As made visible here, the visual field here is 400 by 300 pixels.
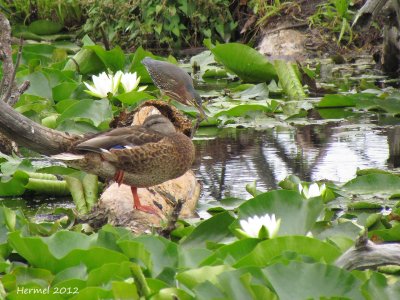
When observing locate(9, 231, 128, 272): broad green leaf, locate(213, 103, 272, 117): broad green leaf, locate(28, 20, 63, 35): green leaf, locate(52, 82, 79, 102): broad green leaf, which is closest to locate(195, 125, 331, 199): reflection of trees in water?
locate(213, 103, 272, 117): broad green leaf

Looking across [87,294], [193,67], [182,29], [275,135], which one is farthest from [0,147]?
[182,29]

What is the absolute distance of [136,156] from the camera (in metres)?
4.30

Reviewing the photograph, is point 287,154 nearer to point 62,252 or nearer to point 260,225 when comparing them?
point 260,225

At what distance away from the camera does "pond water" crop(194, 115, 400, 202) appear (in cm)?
536

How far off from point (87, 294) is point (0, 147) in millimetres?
2994

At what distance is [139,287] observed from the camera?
2848 millimetres

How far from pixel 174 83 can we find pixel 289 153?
4.36 ft

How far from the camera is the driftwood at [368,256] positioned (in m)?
3.04

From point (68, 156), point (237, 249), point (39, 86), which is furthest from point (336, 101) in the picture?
point (237, 249)

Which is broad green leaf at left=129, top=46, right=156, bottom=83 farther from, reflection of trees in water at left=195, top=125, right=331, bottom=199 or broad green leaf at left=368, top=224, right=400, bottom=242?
broad green leaf at left=368, top=224, right=400, bottom=242

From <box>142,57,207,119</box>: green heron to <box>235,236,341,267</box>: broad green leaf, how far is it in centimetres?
355

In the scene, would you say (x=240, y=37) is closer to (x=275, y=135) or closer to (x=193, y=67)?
(x=193, y=67)

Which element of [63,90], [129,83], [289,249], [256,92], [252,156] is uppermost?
[289,249]

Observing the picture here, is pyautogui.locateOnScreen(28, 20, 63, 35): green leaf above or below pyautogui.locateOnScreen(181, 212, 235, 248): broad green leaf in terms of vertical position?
below
